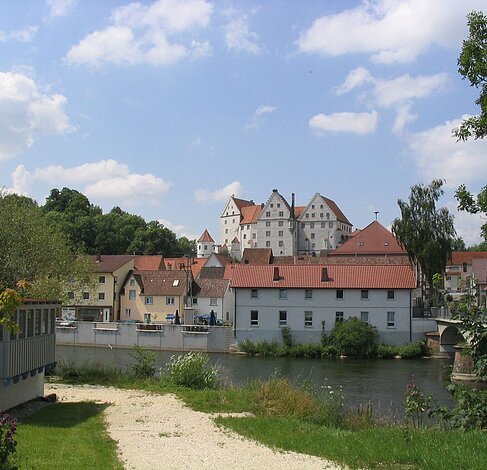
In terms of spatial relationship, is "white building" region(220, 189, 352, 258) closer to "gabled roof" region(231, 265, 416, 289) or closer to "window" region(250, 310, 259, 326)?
"gabled roof" region(231, 265, 416, 289)

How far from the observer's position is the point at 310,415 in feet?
57.4

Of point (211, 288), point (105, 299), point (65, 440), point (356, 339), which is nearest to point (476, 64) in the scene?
point (65, 440)

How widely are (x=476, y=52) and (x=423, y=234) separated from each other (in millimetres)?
51329

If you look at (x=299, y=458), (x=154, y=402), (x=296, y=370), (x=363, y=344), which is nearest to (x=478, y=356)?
(x=299, y=458)

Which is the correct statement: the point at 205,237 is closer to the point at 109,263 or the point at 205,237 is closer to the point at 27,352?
the point at 109,263

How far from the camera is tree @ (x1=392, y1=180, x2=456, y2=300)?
205 feet

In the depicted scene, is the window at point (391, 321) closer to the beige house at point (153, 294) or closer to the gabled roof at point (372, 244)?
the beige house at point (153, 294)

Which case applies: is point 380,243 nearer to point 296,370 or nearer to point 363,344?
point 363,344

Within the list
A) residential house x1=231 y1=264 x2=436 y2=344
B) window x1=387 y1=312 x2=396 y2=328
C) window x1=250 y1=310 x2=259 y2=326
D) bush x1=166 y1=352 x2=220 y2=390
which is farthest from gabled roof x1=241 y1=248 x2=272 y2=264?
bush x1=166 y1=352 x2=220 y2=390

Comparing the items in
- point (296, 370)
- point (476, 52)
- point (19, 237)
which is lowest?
point (296, 370)

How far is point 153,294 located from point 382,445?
6375 centimetres

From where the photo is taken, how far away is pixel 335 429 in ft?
50.6

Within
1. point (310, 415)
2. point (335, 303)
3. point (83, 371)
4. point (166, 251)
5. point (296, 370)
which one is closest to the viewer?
point (310, 415)

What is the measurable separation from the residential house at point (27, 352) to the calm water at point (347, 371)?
10.2 metres
